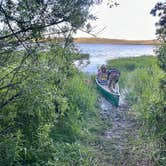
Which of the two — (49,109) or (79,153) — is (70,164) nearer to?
(79,153)

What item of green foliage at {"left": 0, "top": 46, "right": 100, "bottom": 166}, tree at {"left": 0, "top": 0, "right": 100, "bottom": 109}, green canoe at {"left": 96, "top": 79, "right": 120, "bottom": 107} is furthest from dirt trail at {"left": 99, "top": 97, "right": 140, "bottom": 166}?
tree at {"left": 0, "top": 0, "right": 100, "bottom": 109}

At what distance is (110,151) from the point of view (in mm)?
6863

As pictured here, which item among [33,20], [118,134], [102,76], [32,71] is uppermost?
[33,20]

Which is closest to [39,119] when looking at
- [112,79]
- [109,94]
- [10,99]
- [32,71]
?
[10,99]

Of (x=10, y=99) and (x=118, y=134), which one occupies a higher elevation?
(x=10, y=99)

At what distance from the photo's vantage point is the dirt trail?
253 inches

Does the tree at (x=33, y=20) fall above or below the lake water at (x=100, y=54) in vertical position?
above

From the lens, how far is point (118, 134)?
8.17 meters

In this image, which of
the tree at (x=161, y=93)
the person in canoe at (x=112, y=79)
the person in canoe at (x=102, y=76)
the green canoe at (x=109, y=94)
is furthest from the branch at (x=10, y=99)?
the person in canoe at (x=102, y=76)

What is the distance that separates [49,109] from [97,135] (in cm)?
298

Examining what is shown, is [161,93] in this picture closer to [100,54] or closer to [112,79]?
[112,79]

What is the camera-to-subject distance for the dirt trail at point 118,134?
644 cm

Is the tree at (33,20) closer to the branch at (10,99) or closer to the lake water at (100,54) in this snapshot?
the branch at (10,99)

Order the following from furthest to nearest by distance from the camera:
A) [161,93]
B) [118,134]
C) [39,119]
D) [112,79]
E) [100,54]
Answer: [100,54] < [112,79] < [118,134] < [161,93] < [39,119]
